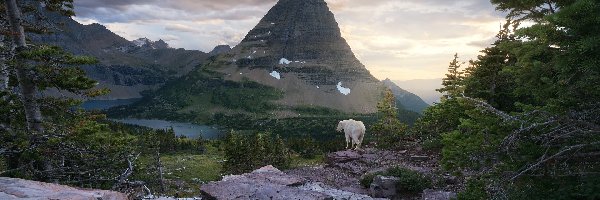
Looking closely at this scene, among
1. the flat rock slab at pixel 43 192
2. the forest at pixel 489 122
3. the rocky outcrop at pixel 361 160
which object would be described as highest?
the forest at pixel 489 122

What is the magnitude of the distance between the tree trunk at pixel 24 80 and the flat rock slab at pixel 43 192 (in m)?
5.22

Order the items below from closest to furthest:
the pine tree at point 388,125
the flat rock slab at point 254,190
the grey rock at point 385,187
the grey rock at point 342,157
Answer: the flat rock slab at point 254,190
the grey rock at point 385,187
the grey rock at point 342,157
the pine tree at point 388,125

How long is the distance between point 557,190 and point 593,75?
8.64ft

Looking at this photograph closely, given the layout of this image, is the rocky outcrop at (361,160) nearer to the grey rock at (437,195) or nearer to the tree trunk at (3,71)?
the grey rock at (437,195)

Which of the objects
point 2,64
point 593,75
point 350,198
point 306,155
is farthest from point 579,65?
point 306,155

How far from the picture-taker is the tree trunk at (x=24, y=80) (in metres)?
12.7

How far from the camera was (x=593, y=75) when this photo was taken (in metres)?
8.52

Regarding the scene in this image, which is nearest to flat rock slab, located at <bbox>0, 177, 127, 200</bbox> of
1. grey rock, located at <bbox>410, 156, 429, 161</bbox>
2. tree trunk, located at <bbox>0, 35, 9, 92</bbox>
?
tree trunk, located at <bbox>0, 35, 9, 92</bbox>

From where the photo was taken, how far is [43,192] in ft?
25.8

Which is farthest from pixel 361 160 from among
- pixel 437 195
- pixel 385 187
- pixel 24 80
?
pixel 24 80

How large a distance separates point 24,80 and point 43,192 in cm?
667

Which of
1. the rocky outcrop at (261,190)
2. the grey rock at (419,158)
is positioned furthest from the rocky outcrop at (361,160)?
the rocky outcrop at (261,190)

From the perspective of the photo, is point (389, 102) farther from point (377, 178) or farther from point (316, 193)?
point (316, 193)

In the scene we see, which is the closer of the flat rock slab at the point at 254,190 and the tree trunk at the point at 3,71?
the flat rock slab at the point at 254,190
